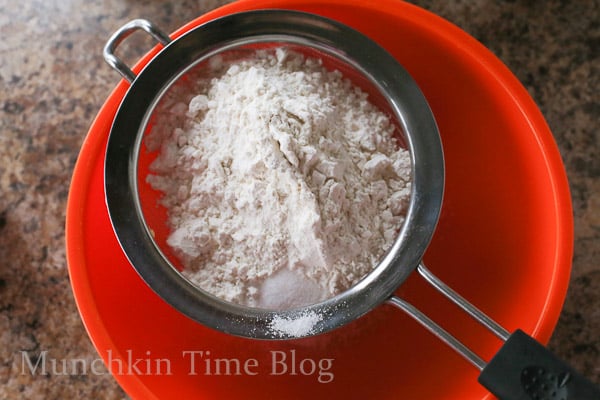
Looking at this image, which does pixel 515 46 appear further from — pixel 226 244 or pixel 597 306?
pixel 226 244

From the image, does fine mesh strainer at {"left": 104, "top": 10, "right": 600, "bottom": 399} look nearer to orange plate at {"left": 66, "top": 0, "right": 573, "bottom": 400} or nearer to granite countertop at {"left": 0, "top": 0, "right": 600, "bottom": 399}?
orange plate at {"left": 66, "top": 0, "right": 573, "bottom": 400}

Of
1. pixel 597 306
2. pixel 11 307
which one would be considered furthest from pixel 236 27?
pixel 597 306

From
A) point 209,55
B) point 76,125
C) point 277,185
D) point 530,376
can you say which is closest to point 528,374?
point 530,376

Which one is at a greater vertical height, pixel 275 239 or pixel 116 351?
pixel 275 239

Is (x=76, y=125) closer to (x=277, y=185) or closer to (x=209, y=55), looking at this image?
(x=209, y=55)

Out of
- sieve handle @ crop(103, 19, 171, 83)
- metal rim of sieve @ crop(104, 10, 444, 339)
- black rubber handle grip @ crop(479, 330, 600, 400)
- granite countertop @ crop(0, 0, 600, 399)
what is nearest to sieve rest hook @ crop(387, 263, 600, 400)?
black rubber handle grip @ crop(479, 330, 600, 400)
